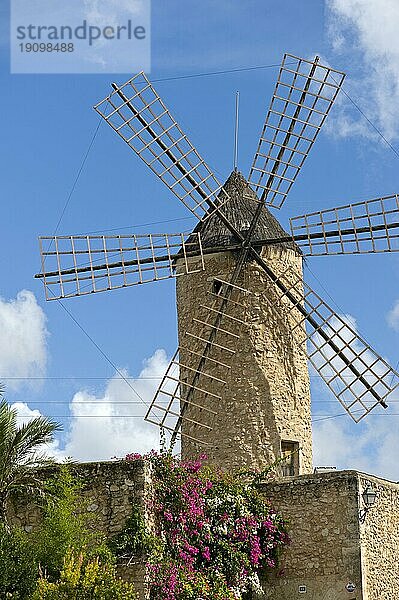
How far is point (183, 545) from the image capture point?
45.5ft

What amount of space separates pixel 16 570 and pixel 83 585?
1135 millimetres

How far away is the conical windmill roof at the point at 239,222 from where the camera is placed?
1762 cm

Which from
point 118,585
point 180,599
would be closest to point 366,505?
point 180,599

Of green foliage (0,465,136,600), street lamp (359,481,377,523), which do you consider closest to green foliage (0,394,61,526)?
green foliage (0,465,136,600)

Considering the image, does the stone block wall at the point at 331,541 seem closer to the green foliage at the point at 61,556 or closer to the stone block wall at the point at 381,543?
the stone block wall at the point at 381,543

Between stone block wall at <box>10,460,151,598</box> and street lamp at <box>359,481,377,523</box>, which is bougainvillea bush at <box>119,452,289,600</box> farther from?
street lamp at <box>359,481,377,523</box>

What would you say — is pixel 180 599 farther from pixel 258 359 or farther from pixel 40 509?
pixel 258 359

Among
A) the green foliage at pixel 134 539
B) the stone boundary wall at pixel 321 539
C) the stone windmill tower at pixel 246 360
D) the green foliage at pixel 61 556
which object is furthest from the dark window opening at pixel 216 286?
the green foliage at pixel 134 539

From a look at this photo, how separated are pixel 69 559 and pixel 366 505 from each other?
4552 millimetres

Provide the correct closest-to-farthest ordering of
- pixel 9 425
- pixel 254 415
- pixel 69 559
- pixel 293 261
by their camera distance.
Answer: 1. pixel 69 559
2. pixel 9 425
3. pixel 254 415
4. pixel 293 261

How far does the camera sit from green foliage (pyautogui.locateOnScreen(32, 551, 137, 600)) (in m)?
11.7

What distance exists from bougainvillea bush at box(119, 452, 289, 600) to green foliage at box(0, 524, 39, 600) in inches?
45.6

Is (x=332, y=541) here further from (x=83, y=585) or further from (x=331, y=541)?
(x=83, y=585)

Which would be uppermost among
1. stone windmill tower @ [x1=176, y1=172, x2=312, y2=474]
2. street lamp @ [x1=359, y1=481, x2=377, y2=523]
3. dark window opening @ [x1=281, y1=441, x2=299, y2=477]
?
stone windmill tower @ [x1=176, y1=172, x2=312, y2=474]
